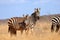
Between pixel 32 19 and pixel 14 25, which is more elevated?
pixel 32 19

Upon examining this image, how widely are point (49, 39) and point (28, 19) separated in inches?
305

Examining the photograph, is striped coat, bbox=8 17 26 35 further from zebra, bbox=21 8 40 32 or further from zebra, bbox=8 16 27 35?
zebra, bbox=21 8 40 32

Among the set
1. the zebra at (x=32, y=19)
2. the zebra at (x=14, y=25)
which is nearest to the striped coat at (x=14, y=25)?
the zebra at (x=14, y=25)

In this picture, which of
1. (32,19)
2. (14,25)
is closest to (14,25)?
(14,25)

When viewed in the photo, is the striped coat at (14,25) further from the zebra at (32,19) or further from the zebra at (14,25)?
the zebra at (32,19)

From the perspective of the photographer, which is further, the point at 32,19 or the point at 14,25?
the point at 32,19

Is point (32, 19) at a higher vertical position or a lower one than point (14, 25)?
higher

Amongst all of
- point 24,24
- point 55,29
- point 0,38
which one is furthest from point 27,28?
point 0,38

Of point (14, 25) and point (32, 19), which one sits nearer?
point (14, 25)

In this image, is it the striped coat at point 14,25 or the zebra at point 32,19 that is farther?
the zebra at point 32,19

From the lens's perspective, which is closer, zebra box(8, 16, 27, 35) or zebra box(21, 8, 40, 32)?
zebra box(8, 16, 27, 35)

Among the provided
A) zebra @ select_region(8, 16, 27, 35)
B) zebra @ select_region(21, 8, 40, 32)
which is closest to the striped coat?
zebra @ select_region(8, 16, 27, 35)

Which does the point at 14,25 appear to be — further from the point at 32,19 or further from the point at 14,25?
the point at 32,19

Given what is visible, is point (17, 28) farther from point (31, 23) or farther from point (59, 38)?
point (59, 38)
